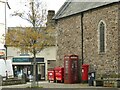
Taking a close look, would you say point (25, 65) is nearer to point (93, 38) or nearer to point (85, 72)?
point (85, 72)

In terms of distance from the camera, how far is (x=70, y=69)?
43.2 metres

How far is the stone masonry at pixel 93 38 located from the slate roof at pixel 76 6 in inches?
16.6

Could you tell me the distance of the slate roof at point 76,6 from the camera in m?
42.6

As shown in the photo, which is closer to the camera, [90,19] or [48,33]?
[48,33]

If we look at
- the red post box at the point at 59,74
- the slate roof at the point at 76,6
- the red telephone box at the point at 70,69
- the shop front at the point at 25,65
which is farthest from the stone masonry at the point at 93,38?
the shop front at the point at 25,65

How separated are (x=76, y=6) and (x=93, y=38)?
754cm

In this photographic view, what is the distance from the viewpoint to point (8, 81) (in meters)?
41.1

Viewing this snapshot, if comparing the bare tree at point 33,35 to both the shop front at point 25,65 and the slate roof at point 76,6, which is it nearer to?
the slate roof at point 76,6

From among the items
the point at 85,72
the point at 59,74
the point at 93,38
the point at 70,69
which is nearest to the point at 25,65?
the point at 59,74

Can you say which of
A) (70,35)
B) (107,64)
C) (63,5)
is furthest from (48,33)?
(63,5)

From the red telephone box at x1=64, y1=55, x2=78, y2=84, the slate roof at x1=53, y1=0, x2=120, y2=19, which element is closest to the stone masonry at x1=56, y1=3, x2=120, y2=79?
the slate roof at x1=53, y1=0, x2=120, y2=19

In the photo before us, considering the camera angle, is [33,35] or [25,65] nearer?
[33,35]

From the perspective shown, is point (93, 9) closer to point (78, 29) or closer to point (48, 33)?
point (78, 29)

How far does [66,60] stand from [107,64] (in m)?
5.41
